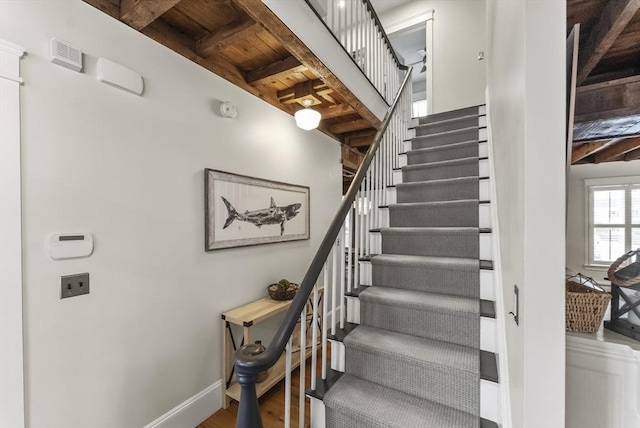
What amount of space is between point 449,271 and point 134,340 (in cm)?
198

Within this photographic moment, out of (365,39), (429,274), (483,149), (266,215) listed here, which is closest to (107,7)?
(266,215)

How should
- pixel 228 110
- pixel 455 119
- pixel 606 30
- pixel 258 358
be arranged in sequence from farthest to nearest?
pixel 455 119 < pixel 228 110 < pixel 606 30 < pixel 258 358

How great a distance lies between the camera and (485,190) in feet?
7.33

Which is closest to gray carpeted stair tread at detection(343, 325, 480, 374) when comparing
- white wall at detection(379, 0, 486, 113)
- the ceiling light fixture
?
the ceiling light fixture

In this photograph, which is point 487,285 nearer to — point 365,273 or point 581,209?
point 365,273

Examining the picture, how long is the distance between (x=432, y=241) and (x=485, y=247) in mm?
353

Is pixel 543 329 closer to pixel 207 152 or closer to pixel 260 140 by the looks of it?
pixel 207 152

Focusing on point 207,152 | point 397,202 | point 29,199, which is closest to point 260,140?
point 207,152

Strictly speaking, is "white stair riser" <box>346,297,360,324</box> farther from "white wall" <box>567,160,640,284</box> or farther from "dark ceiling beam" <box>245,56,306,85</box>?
"white wall" <box>567,160,640,284</box>

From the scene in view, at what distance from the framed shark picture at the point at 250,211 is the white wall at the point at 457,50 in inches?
116

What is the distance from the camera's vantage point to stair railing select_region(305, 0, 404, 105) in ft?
7.68

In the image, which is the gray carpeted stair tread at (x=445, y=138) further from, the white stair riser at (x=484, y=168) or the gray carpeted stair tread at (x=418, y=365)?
the gray carpeted stair tread at (x=418, y=365)

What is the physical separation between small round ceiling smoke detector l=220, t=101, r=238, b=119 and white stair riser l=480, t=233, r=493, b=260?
2.03 meters

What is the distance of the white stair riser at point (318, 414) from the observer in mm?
1485
